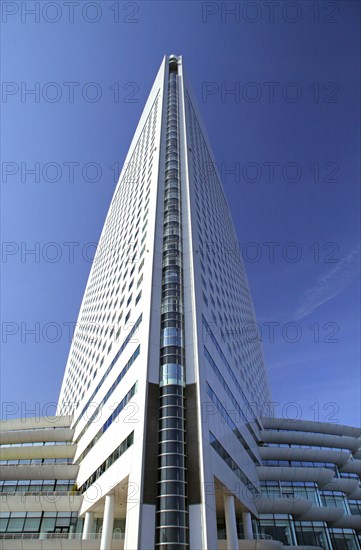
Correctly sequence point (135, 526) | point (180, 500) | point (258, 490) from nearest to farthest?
point (135, 526) → point (180, 500) → point (258, 490)

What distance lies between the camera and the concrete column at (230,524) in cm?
2869

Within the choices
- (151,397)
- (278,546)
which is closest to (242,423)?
(278,546)

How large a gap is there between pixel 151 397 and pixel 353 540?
39908 mm

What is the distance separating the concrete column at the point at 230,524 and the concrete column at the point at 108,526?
31.0 feet

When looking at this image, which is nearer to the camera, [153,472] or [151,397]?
[153,472]

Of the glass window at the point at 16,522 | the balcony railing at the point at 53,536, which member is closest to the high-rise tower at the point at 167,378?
the balcony railing at the point at 53,536

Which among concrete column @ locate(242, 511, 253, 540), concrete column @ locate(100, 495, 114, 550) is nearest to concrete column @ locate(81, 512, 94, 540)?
concrete column @ locate(100, 495, 114, 550)

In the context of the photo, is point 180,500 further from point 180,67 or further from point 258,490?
point 180,67

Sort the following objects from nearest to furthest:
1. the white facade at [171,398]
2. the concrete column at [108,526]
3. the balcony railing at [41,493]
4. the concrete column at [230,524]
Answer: the white facade at [171,398] → the concrete column at [108,526] → the concrete column at [230,524] → the balcony railing at [41,493]

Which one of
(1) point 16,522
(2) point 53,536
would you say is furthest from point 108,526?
(1) point 16,522

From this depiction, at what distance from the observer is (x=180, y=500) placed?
24.3m

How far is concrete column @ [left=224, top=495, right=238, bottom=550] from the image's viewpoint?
28688 mm

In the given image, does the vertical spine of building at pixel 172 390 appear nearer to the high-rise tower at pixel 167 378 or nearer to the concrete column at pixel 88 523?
the high-rise tower at pixel 167 378

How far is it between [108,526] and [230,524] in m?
10.0
